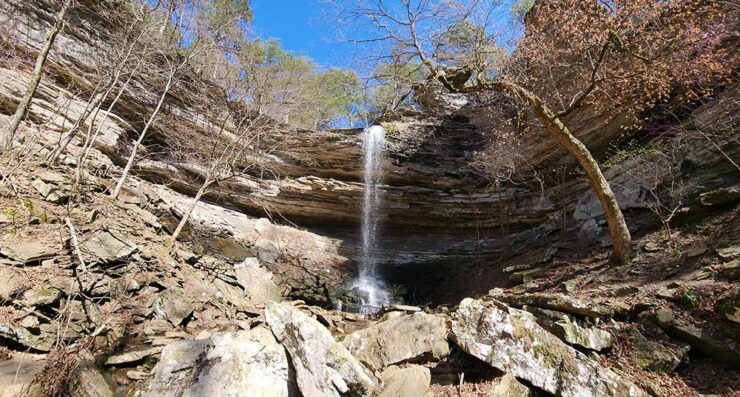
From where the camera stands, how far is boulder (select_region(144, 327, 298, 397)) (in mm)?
2898

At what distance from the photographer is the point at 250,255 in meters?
11.0

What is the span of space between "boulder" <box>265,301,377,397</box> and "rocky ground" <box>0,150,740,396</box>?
0.5 inches

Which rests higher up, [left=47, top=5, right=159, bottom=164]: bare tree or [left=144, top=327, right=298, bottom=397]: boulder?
[left=47, top=5, right=159, bottom=164]: bare tree

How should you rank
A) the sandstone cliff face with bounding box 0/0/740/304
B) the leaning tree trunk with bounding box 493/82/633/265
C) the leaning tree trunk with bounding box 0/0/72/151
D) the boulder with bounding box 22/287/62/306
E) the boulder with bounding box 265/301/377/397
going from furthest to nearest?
the sandstone cliff face with bounding box 0/0/740/304 → the leaning tree trunk with bounding box 493/82/633/265 → the leaning tree trunk with bounding box 0/0/72/151 → the boulder with bounding box 22/287/62/306 → the boulder with bounding box 265/301/377/397

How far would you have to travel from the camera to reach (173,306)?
5.01 meters

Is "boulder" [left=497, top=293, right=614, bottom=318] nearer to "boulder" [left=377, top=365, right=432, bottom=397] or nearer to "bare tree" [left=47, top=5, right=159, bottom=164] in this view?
"boulder" [left=377, top=365, right=432, bottom=397]

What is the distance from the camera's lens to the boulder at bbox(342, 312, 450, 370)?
3.81 metres

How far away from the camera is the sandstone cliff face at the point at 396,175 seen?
8.88m

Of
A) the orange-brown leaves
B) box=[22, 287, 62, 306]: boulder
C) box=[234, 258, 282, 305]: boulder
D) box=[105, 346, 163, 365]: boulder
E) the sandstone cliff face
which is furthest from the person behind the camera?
the sandstone cliff face

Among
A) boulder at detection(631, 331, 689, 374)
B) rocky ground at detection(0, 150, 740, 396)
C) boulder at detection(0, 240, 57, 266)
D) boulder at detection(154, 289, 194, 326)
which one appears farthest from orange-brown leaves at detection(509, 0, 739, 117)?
boulder at detection(0, 240, 57, 266)

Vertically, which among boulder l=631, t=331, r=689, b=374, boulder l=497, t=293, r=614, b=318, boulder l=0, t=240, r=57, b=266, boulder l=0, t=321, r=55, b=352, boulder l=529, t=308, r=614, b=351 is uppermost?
boulder l=0, t=240, r=57, b=266

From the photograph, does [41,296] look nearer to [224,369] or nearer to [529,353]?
[224,369]

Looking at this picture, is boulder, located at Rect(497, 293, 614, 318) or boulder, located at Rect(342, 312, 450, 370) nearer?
boulder, located at Rect(342, 312, 450, 370)

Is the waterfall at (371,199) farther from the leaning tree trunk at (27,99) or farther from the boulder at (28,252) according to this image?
the leaning tree trunk at (27,99)
